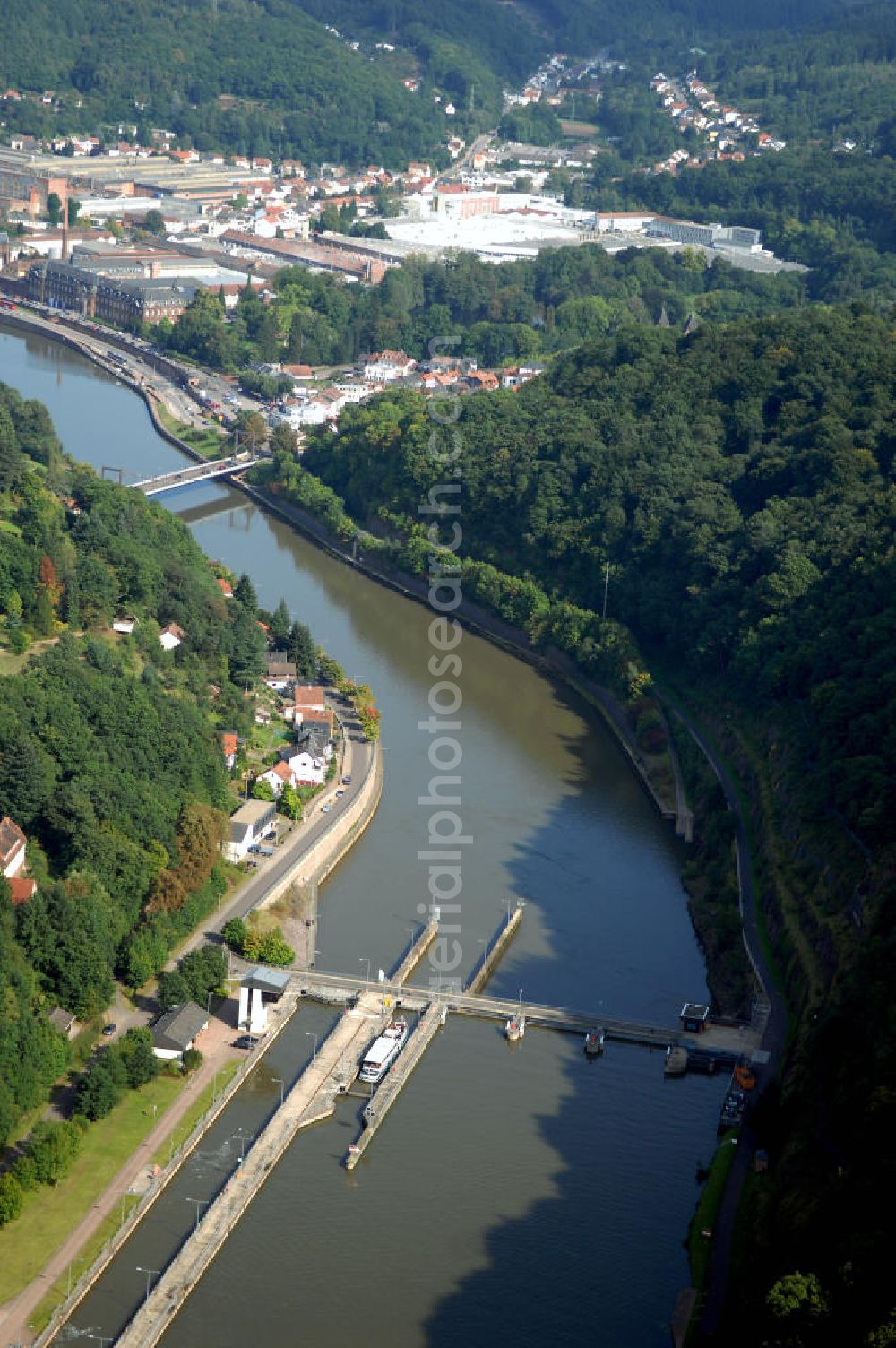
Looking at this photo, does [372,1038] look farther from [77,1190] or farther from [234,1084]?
[77,1190]

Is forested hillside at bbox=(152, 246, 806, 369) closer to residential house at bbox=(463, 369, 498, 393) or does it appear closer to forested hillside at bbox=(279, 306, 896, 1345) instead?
residential house at bbox=(463, 369, 498, 393)

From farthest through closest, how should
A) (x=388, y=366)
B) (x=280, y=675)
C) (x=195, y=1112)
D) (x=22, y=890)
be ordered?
1. (x=388, y=366)
2. (x=280, y=675)
3. (x=22, y=890)
4. (x=195, y=1112)

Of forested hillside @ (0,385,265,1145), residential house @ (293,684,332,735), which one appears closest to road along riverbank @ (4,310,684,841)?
residential house @ (293,684,332,735)

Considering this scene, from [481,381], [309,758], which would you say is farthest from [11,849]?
[481,381]

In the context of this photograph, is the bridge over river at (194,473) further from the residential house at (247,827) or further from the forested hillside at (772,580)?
the residential house at (247,827)

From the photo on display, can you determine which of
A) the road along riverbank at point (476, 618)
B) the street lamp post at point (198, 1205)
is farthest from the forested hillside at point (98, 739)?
the road along riverbank at point (476, 618)

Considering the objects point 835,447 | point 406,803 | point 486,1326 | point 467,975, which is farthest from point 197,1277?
point 835,447

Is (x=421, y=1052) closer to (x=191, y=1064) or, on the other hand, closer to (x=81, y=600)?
(x=191, y=1064)
